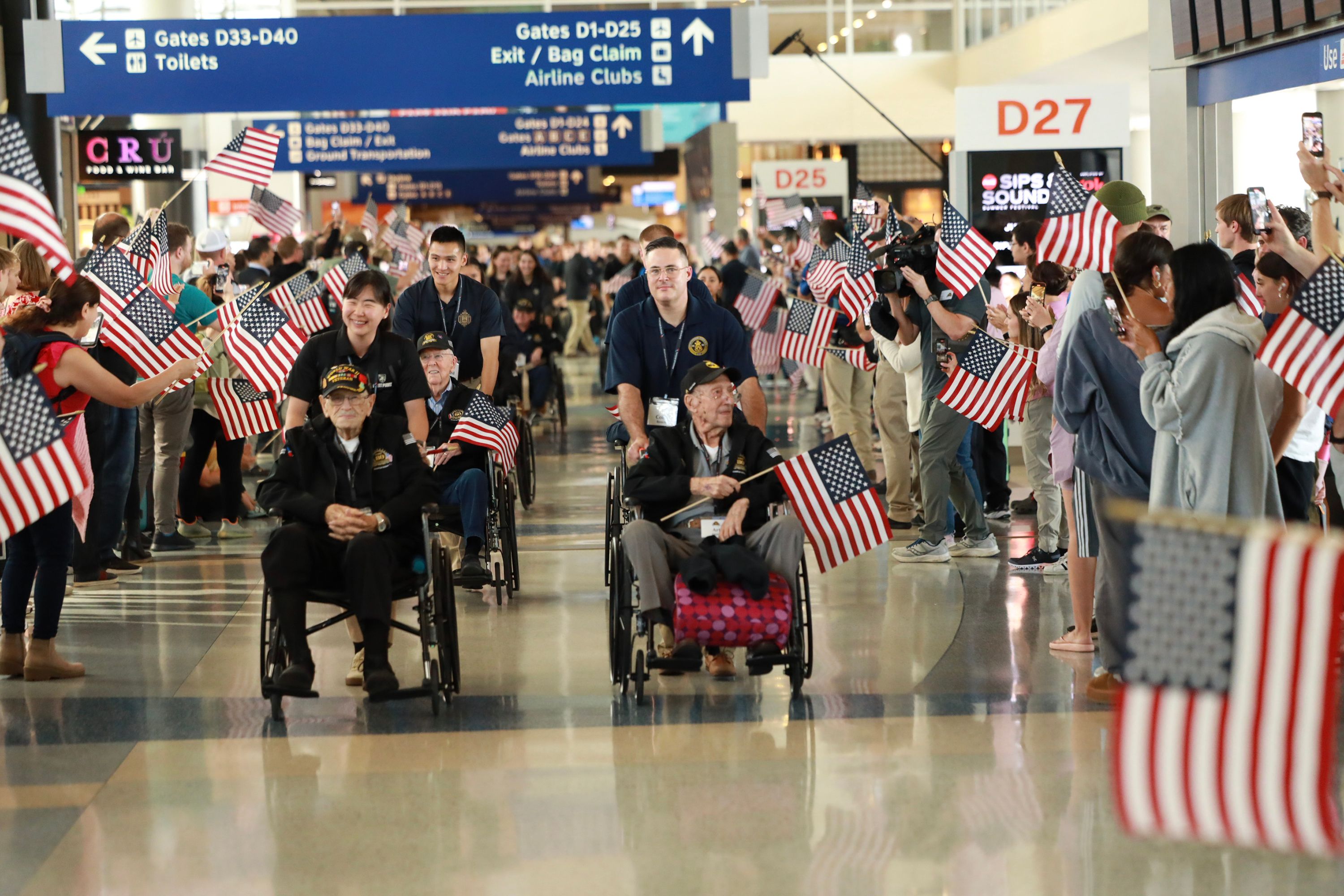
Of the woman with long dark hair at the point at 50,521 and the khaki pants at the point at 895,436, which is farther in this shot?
the khaki pants at the point at 895,436

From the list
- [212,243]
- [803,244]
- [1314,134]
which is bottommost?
[1314,134]

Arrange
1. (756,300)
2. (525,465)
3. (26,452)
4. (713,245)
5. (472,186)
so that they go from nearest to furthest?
(26,452), (525,465), (756,300), (713,245), (472,186)

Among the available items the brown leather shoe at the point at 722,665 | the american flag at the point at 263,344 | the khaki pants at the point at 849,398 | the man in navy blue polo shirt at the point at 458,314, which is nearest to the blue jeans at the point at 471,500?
the man in navy blue polo shirt at the point at 458,314

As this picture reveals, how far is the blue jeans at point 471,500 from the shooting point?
7.73 m

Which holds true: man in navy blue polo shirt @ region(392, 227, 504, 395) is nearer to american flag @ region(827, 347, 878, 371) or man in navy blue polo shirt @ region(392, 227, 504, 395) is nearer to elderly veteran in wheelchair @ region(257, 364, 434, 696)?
elderly veteran in wheelchair @ region(257, 364, 434, 696)

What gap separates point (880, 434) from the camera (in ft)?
31.6

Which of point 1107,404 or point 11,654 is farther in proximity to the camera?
point 11,654

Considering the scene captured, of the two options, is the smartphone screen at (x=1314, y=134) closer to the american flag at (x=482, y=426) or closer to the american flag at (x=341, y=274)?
the american flag at (x=482, y=426)

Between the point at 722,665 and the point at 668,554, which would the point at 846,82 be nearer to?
the point at 722,665

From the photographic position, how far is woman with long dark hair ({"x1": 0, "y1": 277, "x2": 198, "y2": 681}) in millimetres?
6203

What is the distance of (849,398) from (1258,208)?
4.46 metres

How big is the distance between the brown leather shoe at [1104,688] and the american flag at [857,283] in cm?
479

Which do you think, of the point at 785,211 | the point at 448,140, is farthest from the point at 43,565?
the point at 448,140

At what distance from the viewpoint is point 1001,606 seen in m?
7.47
